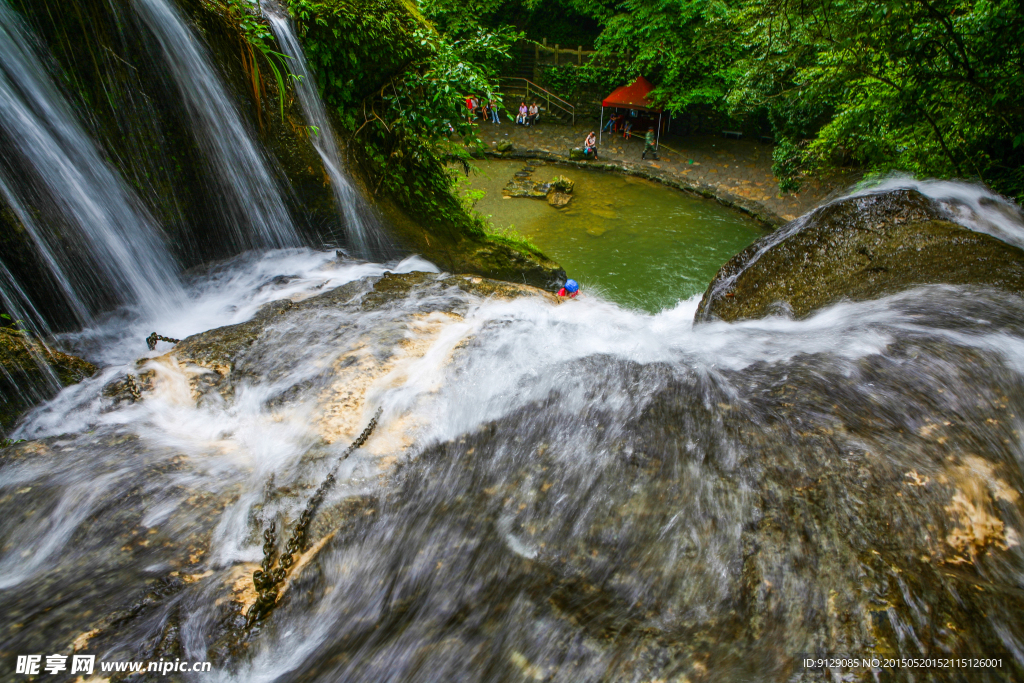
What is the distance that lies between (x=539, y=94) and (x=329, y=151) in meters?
16.5

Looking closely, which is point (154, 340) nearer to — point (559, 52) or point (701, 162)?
point (701, 162)

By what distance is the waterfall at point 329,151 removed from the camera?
5.57m

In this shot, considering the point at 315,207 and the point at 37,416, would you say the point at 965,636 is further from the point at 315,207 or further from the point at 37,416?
the point at 315,207

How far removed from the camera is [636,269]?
10.4 m

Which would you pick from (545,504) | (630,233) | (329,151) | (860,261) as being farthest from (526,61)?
(545,504)

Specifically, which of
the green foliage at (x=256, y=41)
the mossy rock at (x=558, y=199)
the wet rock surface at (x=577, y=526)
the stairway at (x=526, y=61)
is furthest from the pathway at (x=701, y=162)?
the wet rock surface at (x=577, y=526)

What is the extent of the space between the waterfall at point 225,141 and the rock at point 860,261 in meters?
4.97

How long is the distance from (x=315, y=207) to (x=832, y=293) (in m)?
5.58

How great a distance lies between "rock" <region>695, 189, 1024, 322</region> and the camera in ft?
14.3

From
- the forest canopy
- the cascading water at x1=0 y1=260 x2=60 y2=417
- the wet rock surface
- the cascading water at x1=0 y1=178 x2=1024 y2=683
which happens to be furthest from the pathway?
the cascading water at x1=0 y1=260 x2=60 y2=417

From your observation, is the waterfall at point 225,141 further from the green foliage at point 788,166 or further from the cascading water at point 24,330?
the green foliage at point 788,166

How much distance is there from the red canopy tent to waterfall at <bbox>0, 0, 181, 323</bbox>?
1589 cm

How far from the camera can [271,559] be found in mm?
2498

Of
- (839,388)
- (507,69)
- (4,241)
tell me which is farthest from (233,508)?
(507,69)
